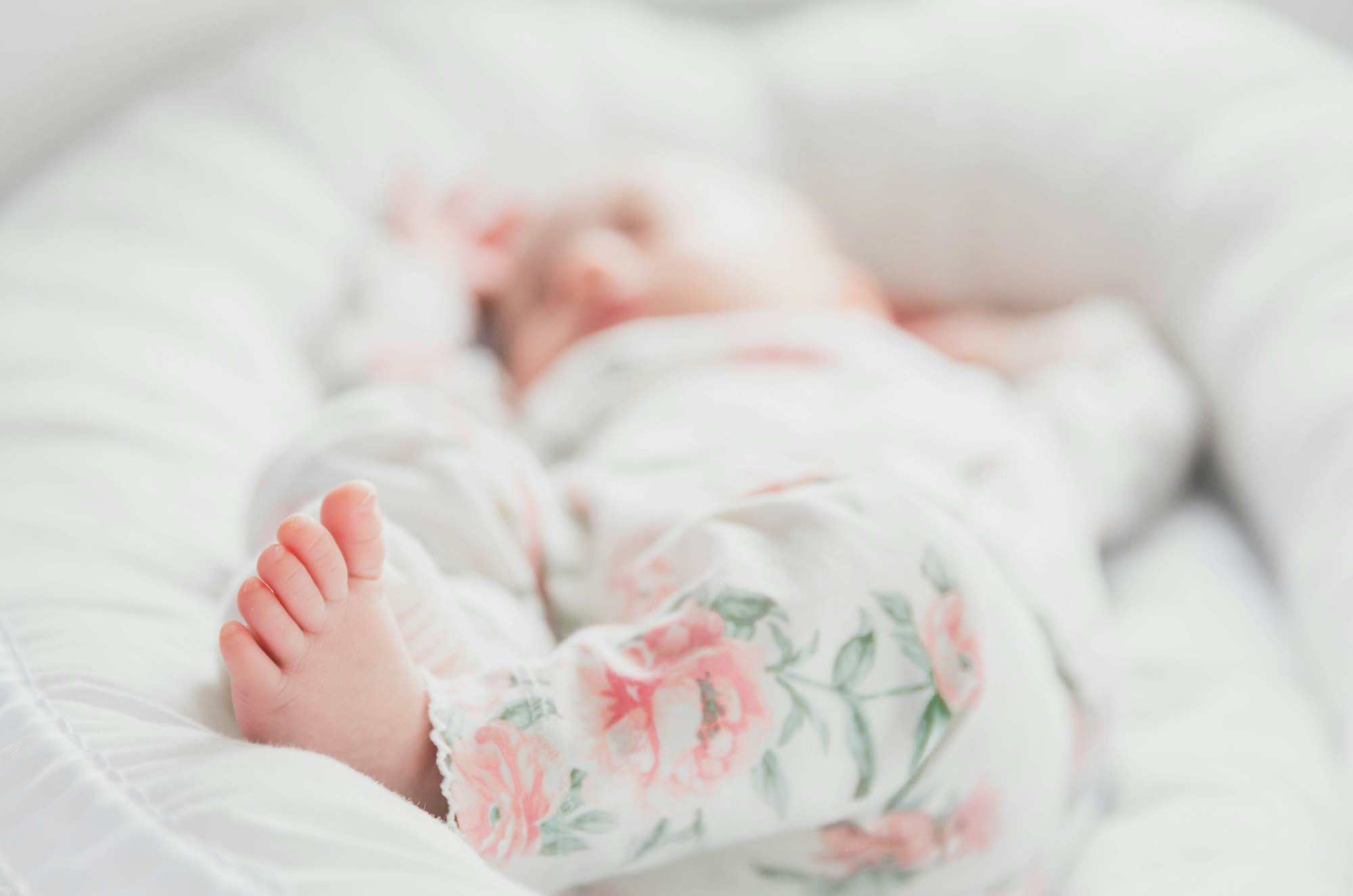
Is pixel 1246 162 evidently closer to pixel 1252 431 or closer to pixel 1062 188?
pixel 1062 188

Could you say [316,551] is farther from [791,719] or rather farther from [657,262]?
[657,262]

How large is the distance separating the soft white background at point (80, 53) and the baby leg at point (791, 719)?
840mm

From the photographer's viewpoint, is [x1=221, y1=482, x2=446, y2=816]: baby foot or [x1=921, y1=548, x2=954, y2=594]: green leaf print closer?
[x1=221, y1=482, x2=446, y2=816]: baby foot

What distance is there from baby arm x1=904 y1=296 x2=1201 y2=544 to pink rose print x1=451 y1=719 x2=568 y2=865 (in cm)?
63

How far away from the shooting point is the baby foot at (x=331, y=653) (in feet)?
1.60

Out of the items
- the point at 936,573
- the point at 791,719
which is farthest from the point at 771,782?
the point at 936,573

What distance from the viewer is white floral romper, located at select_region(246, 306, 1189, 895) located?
551 mm

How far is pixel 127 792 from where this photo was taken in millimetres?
439

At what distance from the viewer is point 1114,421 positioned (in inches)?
41.8

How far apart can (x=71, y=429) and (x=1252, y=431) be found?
0.86m

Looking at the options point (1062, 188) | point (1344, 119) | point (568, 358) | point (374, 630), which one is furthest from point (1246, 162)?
point (374, 630)

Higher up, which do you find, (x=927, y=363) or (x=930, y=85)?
(x=930, y=85)

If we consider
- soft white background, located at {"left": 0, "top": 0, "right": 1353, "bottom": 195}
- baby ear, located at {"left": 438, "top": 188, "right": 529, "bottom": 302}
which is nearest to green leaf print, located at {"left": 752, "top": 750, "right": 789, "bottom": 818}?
baby ear, located at {"left": 438, "top": 188, "right": 529, "bottom": 302}

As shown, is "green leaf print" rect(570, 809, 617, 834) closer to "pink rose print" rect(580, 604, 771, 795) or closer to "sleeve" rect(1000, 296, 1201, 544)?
"pink rose print" rect(580, 604, 771, 795)
